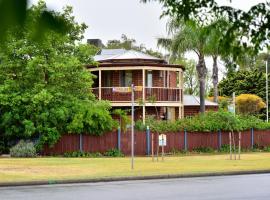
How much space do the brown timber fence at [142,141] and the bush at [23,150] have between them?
1.24 metres

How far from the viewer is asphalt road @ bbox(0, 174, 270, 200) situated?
49.3ft

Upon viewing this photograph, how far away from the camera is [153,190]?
16.9 metres

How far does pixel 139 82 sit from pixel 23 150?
13936 mm

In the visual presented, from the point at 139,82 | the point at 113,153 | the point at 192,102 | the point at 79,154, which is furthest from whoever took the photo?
the point at 192,102

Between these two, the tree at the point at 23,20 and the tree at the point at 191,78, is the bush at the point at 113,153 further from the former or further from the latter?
the tree at the point at 191,78

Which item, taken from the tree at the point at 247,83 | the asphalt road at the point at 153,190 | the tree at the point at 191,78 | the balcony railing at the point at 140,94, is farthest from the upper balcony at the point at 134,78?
the tree at the point at 191,78

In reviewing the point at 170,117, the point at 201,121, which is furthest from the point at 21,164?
the point at 170,117

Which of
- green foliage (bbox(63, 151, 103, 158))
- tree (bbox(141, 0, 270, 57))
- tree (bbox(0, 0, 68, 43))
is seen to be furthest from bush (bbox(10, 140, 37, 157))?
tree (bbox(0, 0, 68, 43))

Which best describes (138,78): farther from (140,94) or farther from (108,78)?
(108,78)

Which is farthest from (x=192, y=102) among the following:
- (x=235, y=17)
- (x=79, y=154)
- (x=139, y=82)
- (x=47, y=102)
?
(x=235, y=17)

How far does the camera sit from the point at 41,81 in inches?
1299

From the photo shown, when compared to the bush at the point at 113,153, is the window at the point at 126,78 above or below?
above

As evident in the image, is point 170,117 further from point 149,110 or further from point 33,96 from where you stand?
point 33,96

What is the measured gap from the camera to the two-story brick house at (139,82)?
1641 inches
